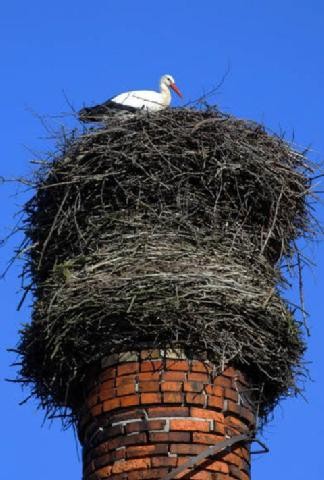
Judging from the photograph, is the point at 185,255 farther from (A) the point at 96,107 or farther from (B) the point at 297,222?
(A) the point at 96,107

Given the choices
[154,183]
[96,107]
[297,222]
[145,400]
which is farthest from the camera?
[96,107]

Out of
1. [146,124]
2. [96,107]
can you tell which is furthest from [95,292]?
[96,107]

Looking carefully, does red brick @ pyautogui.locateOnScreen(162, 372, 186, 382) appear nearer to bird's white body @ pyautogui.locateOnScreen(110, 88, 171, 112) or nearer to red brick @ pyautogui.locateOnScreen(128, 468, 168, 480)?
red brick @ pyautogui.locateOnScreen(128, 468, 168, 480)

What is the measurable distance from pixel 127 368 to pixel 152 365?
0.16 meters

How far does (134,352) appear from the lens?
295 inches

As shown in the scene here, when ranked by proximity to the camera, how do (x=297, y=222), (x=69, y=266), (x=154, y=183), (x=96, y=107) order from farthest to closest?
1. (x=96, y=107)
2. (x=297, y=222)
3. (x=154, y=183)
4. (x=69, y=266)

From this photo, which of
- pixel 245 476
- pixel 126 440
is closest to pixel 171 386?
pixel 126 440

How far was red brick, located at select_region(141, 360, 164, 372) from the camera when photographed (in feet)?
24.2

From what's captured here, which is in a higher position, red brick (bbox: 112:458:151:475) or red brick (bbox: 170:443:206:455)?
red brick (bbox: 170:443:206:455)

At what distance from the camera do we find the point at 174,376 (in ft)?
24.1

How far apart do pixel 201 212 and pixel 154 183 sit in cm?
41

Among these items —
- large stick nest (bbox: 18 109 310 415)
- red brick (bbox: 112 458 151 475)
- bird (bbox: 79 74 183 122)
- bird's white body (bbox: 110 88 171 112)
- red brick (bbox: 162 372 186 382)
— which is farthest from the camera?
bird's white body (bbox: 110 88 171 112)

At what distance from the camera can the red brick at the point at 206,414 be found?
722 cm

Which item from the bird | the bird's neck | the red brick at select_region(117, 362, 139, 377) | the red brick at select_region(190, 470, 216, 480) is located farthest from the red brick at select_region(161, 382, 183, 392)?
the bird's neck
